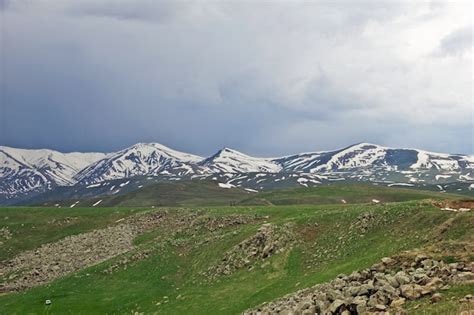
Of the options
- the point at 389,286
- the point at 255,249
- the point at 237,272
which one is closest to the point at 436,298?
the point at 389,286

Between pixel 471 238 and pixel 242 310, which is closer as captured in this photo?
pixel 471 238

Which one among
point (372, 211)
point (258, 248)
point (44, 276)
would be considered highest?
point (372, 211)

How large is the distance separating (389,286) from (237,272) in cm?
2925

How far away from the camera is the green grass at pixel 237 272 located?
46156mm

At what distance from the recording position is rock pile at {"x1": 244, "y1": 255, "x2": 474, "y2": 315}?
90.0ft

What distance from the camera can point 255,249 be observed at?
59250mm

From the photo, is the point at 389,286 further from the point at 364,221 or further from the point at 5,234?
the point at 5,234

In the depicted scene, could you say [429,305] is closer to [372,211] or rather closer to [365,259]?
[365,259]

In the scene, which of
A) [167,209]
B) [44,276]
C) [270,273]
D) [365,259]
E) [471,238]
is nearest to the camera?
[471,238]

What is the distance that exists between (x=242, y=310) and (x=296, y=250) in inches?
527

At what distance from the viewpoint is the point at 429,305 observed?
1006 inches

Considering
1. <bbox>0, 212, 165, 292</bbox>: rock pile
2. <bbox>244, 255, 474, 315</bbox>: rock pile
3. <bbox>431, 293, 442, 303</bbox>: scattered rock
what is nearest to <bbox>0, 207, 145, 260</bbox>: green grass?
<bbox>0, 212, 165, 292</bbox>: rock pile

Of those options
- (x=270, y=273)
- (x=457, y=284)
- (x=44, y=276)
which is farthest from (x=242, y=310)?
(x=44, y=276)

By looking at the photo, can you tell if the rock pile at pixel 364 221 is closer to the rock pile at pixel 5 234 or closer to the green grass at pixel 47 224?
the green grass at pixel 47 224
